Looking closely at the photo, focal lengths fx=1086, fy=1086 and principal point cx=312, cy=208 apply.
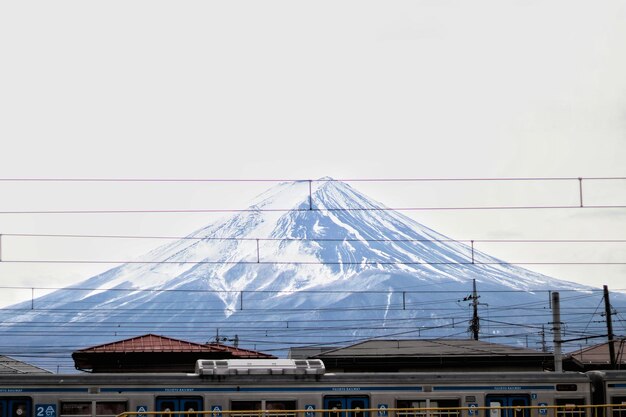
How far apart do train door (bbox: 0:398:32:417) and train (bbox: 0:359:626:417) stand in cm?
2

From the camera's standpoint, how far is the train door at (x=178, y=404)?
2722 centimetres

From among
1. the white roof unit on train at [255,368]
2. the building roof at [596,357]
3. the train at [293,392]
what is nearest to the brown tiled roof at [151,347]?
the building roof at [596,357]

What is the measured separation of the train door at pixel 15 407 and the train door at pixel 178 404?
3.20m

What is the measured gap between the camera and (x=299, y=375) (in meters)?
28.0

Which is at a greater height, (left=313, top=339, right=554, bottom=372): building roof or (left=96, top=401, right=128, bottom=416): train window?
Answer: (left=313, top=339, right=554, bottom=372): building roof

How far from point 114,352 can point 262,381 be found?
23053mm

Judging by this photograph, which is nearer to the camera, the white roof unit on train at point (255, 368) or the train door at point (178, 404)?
the train door at point (178, 404)

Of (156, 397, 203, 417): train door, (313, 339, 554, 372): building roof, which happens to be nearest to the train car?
(156, 397, 203, 417): train door

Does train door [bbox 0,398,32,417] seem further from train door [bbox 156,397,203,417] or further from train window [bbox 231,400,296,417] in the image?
train window [bbox 231,400,296,417]

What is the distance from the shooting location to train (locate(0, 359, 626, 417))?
2702 cm

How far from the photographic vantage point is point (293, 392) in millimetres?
27844

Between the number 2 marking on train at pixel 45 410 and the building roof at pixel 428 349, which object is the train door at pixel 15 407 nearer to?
the number 2 marking on train at pixel 45 410

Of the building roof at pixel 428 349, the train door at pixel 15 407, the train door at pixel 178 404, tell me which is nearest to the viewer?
the train door at pixel 15 407

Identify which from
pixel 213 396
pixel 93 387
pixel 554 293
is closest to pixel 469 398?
pixel 213 396
